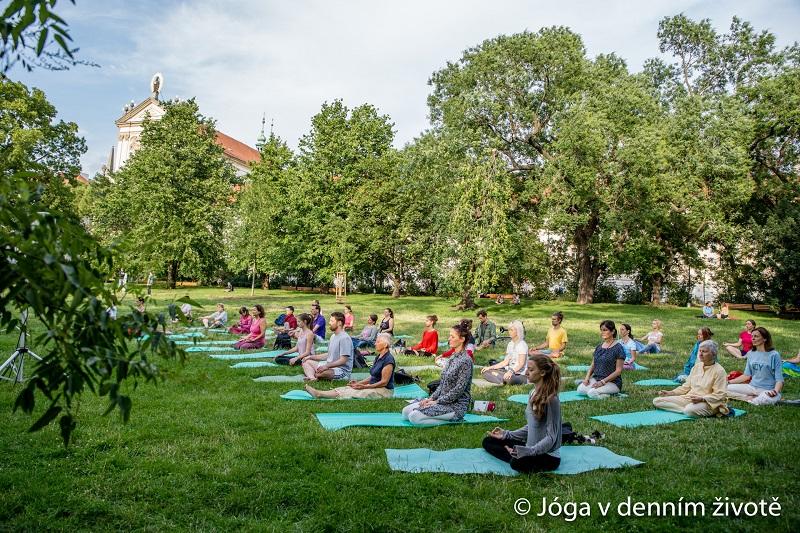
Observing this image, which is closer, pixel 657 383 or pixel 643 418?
pixel 643 418

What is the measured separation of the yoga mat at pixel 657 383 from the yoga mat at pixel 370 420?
4292mm

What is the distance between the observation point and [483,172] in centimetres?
2605

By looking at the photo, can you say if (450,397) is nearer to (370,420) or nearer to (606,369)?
(370,420)

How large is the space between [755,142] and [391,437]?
31.4 m

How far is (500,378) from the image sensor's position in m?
10.1

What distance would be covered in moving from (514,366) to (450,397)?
344cm

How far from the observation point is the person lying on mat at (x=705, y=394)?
7.68 meters

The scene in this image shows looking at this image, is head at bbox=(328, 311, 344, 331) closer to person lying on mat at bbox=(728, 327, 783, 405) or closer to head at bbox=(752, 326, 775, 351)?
person lying on mat at bbox=(728, 327, 783, 405)

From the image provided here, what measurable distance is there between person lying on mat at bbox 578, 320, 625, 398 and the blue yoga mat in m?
3.18

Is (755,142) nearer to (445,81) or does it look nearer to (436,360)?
(445,81)

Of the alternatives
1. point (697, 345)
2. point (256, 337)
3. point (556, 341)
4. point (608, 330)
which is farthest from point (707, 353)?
point (256, 337)

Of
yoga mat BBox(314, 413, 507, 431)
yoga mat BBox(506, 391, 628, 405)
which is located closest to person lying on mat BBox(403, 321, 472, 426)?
yoga mat BBox(314, 413, 507, 431)

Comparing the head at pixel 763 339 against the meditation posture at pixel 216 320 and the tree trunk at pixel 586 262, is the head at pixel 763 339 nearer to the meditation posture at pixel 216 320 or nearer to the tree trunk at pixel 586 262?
the meditation posture at pixel 216 320

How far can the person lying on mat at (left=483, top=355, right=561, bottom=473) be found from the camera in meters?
5.35
